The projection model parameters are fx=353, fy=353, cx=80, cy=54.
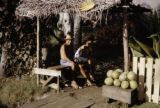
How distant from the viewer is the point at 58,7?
9852 millimetres

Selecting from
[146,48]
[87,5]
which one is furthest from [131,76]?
[87,5]

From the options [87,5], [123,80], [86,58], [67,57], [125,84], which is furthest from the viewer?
[86,58]

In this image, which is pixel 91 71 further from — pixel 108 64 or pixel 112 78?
pixel 108 64

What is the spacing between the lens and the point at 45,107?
898 cm

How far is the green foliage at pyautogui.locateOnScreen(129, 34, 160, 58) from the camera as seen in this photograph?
29.8 feet

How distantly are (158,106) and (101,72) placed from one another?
→ 407 centimetres

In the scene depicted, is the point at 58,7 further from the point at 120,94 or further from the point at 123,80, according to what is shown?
the point at 120,94

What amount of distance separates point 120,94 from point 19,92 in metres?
3.54

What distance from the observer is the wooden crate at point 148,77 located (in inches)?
348

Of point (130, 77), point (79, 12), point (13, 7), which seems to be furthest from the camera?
point (13, 7)

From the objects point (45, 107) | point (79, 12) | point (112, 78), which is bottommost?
point (45, 107)

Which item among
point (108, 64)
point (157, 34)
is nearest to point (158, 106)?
point (157, 34)

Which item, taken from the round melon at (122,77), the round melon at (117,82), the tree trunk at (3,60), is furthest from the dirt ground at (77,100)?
the tree trunk at (3,60)

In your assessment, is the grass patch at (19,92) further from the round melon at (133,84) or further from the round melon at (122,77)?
the round melon at (133,84)
